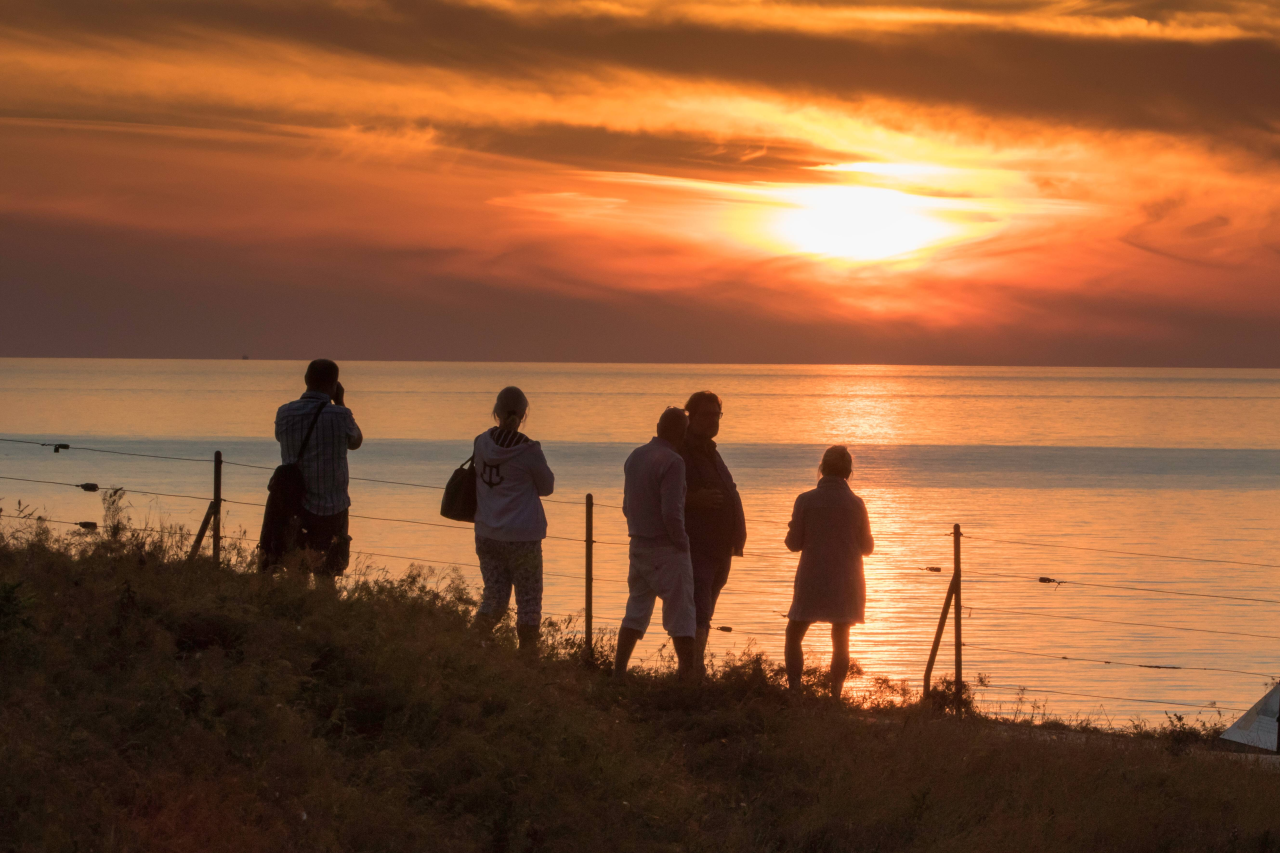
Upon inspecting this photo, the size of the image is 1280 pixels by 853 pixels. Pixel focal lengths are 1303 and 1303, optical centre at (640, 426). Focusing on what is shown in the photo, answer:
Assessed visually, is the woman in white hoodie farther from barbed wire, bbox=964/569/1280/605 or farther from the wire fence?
barbed wire, bbox=964/569/1280/605

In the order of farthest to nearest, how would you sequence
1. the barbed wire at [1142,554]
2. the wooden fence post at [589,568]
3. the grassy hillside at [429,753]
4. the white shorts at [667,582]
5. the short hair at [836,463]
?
the barbed wire at [1142,554] < the wooden fence post at [589,568] < the short hair at [836,463] < the white shorts at [667,582] < the grassy hillside at [429,753]

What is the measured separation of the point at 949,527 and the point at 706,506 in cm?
2623

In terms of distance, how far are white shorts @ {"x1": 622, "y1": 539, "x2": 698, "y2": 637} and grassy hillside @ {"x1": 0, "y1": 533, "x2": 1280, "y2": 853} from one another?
450 mm

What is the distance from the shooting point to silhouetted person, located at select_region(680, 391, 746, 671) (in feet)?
27.2

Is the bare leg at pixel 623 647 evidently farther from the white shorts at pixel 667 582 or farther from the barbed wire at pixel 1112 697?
the barbed wire at pixel 1112 697

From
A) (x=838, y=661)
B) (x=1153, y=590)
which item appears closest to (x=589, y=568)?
(x=838, y=661)

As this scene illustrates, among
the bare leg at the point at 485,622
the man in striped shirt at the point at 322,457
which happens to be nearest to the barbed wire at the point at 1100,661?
the bare leg at the point at 485,622

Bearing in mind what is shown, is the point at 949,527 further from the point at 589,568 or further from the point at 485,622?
the point at 485,622

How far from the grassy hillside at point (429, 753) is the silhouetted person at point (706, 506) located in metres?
0.81

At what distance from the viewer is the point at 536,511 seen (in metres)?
8.17

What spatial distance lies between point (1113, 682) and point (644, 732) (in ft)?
33.8

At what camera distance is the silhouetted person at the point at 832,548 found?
338 inches

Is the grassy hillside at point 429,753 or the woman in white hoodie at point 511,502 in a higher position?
the woman in white hoodie at point 511,502

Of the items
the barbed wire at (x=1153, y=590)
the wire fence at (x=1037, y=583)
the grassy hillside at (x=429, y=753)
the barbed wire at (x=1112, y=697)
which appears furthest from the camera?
the barbed wire at (x=1153, y=590)
